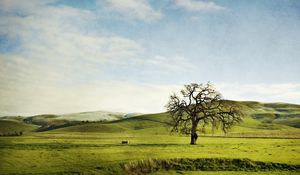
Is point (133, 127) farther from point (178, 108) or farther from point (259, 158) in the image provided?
point (259, 158)

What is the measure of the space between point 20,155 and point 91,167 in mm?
10668

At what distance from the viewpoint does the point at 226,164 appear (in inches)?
1473

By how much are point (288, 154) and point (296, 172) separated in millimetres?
10672

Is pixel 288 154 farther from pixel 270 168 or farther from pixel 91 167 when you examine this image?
pixel 91 167

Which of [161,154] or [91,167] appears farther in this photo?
[161,154]

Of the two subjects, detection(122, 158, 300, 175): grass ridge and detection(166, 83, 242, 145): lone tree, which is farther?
detection(166, 83, 242, 145): lone tree

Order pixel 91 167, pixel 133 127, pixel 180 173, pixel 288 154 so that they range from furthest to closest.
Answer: pixel 133 127 < pixel 288 154 < pixel 180 173 < pixel 91 167

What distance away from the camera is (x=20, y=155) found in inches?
1428

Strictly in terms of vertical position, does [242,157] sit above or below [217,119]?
below

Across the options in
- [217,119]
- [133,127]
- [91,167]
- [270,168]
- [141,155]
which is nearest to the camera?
[91,167]

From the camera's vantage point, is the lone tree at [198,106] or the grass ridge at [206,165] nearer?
the grass ridge at [206,165]

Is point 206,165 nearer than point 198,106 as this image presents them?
Yes

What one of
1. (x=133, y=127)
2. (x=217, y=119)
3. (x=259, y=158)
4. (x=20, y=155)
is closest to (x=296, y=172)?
(x=259, y=158)

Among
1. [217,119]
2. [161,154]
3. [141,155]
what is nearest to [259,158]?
[161,154]
